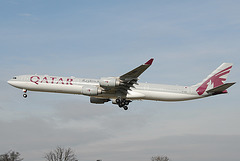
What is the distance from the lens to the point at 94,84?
210 ft

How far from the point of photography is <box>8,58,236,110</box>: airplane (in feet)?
203

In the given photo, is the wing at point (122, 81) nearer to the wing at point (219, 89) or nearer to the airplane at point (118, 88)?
the airplane at point (118, 88)

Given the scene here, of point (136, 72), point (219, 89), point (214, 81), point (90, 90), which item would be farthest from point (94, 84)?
point (214, 81)

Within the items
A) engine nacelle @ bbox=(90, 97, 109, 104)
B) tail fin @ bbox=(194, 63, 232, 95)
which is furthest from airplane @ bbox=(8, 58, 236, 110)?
engine nacelle @ bbox=(90, 97, 109, 104)

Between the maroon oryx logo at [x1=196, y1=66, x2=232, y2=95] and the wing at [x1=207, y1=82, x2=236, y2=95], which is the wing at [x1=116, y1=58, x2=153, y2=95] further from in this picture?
the wing at [x1=207, y1=82, x2=236, y2=95]

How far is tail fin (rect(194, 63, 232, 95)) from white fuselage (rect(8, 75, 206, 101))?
115 inches

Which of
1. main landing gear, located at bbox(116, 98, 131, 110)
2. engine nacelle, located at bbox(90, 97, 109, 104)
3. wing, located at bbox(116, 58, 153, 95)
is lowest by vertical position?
main landing gear, located at bbox(116, 98, 131, 110)

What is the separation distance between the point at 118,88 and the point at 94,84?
4114 millimetres

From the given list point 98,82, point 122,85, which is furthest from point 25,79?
point 122,85

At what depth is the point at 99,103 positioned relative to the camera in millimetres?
70875

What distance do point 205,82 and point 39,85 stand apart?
28.9 metres

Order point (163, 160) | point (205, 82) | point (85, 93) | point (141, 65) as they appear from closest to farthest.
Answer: point (141, 65), point (85, 93), point (205, 82), point (163, 160)

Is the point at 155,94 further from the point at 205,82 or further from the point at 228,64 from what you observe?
the point at 228,64

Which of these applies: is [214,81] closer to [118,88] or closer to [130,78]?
[130,78]
